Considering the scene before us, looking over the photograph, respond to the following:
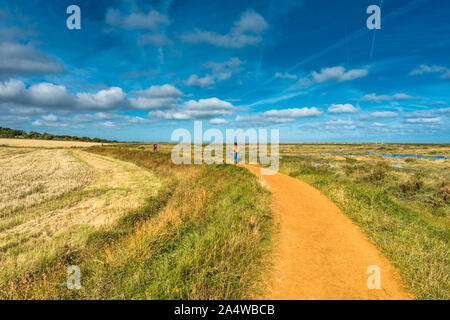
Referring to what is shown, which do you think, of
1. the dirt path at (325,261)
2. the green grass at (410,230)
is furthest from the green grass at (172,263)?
the green grass at (410,230)

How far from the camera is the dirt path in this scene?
13.2 feet

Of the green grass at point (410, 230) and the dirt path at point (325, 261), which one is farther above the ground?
the green grass at point (410, 230)

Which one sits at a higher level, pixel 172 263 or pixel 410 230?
pixel 410 230

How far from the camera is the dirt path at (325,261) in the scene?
404 cm

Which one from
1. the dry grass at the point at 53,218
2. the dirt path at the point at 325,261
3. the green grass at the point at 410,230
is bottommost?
the dry grass at the point at 53,218

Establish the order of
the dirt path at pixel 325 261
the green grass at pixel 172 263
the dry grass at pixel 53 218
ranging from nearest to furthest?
the dirt path at pixel 325 261 < the green grass at pixel 172 263 < the dry grass at pixel 53 218

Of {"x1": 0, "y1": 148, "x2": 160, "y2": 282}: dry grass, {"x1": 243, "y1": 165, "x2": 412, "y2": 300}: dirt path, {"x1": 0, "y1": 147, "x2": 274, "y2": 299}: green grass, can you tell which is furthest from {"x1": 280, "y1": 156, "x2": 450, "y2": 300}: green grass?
{"x1": 0, "y1": 148, "x2": 160, "y2": 282}: dry grass

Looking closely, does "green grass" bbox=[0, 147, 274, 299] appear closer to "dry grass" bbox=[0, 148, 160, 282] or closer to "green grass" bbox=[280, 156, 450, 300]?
"dry grass" bbox=[0, 148, 160, 282]

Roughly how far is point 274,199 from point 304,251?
5.07m

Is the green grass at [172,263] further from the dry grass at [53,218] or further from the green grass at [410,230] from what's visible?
the green grass at [410,230]

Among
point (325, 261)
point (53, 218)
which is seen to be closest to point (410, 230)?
point (325, 261)

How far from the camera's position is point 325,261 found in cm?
512

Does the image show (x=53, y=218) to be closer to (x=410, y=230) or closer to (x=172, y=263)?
(x=172, y=263)
